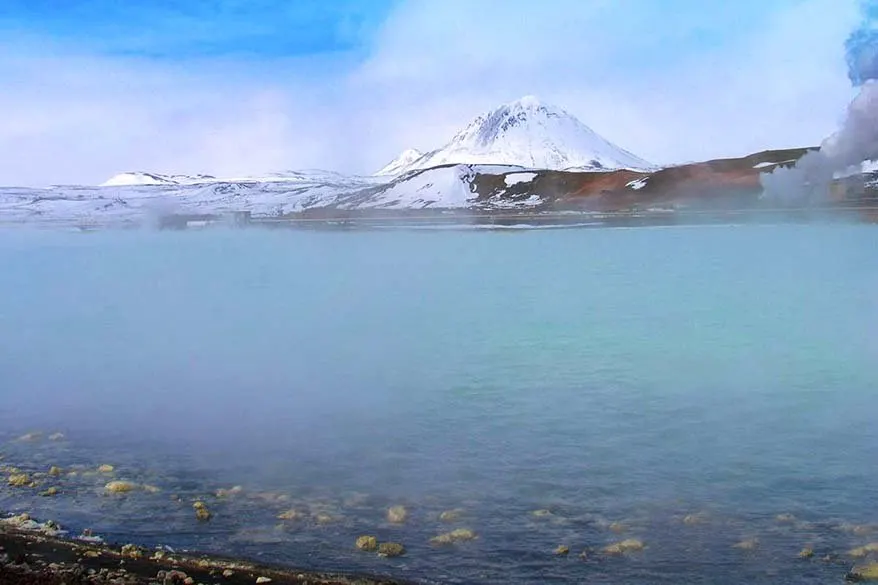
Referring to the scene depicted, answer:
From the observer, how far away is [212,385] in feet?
43.7

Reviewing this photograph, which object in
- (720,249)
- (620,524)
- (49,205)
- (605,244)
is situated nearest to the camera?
(620,524)

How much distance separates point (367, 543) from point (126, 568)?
1664 millimetres

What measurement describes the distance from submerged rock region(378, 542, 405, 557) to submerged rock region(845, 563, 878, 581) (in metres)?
2.98

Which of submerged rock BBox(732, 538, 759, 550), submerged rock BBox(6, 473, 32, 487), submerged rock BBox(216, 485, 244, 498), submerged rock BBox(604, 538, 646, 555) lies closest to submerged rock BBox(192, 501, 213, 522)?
submerged rock BBox(216, 485, 244, 498)

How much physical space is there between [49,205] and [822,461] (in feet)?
508

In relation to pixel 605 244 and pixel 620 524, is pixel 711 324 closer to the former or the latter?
pixel 620 524

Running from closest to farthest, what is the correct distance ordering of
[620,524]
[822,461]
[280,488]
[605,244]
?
[620,524] → [280,488] → [822,461] → [605,244]

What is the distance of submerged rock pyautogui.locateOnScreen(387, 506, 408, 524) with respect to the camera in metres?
7.54

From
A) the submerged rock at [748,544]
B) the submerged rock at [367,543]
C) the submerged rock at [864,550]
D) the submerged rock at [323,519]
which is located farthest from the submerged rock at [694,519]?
the submerged rock at [323,519]

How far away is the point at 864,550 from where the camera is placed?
22.1 ft

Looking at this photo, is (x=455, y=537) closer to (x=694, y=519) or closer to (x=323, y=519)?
(x=323, y=519)

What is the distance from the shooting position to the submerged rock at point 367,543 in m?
6.84

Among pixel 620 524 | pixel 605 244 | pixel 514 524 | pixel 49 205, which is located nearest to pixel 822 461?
pixel 620 524

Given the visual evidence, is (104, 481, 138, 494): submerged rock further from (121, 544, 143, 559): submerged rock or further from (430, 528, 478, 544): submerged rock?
(430, 528, 478, 544): submerged rock
